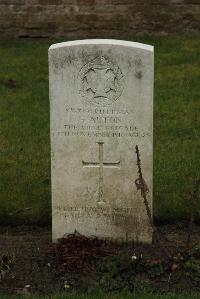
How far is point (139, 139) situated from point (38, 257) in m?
1.16

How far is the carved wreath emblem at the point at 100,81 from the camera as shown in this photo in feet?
18.5

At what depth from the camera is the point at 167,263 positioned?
550cm

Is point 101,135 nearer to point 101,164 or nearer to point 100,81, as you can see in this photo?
point 101,164

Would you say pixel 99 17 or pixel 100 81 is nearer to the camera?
pixel 100 81

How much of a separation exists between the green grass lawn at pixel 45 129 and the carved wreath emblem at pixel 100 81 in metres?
1.32

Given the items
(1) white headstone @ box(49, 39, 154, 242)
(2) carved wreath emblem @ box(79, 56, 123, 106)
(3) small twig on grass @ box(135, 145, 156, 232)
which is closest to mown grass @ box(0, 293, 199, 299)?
(3) small twig on grass @ box(135, 145, 156, 232)

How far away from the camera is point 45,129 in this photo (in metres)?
8.72

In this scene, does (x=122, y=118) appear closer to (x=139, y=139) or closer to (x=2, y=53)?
(x=139, y=139)

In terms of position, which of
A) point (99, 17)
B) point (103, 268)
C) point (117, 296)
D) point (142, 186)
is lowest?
point (117, 296)

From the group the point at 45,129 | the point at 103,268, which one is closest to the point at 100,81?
the point at 103,268

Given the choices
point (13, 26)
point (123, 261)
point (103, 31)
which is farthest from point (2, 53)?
point (123, 261)

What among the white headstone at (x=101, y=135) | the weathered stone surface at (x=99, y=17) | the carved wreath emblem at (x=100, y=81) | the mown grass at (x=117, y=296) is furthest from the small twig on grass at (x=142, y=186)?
the weathered stone surface at (x=99, y=17)

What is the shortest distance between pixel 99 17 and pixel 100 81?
747 cm

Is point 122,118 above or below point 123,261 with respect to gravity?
above
